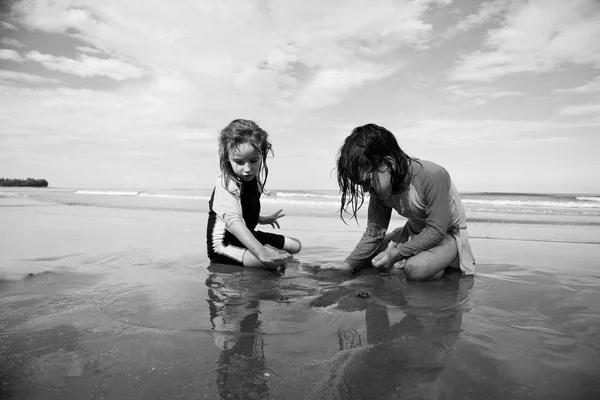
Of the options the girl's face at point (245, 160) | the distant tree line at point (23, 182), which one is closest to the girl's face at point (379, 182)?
the girl's face at point (245, 160)

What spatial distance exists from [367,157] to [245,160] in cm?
122

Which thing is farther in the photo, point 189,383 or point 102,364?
point 102,364

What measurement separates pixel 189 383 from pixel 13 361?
0.78m

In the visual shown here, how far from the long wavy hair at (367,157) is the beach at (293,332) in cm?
83

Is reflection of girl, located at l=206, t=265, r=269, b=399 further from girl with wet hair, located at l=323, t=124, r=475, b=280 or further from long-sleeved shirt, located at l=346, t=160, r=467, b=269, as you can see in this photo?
long-sleeved shirt, located at l=346, t=160, r=467, b=269

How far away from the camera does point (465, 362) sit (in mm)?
1484

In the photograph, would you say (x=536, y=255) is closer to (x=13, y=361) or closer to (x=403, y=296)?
(x=403, y=296)

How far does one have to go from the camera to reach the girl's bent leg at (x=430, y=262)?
300cm

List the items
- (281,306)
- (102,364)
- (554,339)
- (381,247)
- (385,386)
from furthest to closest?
(381,247) < (281,306) < (554,339) < (102,364) < (385,386)

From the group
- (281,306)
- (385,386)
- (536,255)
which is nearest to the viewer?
(385,386)

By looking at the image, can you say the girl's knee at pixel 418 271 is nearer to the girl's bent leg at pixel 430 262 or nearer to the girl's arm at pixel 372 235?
the girl's bent leg at pixel 430 262

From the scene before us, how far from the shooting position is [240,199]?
141 inches

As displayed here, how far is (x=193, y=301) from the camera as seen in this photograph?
2.39 meters

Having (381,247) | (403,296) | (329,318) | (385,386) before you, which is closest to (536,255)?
(381,247)
